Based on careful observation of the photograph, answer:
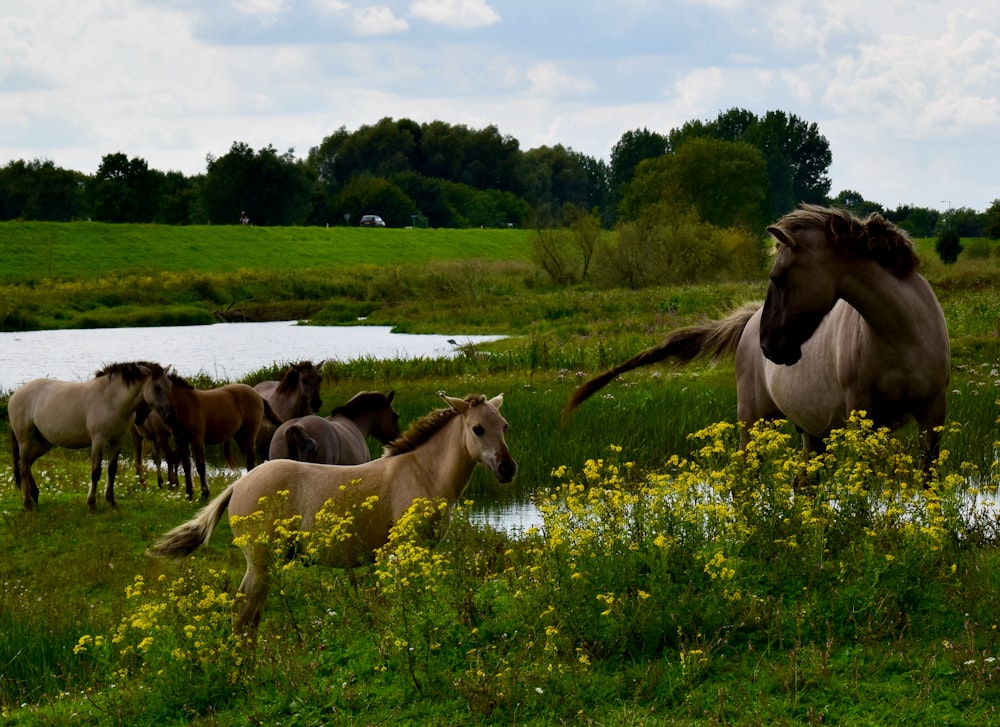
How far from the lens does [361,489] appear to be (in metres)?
8.66

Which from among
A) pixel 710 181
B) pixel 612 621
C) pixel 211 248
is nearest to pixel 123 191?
pixel 211 248

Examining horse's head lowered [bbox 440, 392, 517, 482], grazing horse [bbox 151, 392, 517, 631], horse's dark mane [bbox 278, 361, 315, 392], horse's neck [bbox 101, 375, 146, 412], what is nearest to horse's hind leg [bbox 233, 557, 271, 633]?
grazing horse [bbox 151, 392, 517, 631]

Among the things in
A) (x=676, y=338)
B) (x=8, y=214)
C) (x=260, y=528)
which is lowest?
(x=260, y=528)

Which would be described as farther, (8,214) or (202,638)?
(8,214)

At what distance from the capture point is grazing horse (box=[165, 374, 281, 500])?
14.5 meters

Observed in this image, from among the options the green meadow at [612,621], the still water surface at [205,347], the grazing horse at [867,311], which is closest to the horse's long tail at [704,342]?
the grazing horse at [867,311]

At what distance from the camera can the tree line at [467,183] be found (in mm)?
82000

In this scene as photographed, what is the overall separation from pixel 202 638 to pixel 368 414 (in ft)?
25.0

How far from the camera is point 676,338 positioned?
12.3 meters

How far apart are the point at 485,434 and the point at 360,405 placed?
5864 millimetres

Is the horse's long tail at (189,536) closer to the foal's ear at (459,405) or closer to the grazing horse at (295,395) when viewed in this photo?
the foal's ear at (459,405)

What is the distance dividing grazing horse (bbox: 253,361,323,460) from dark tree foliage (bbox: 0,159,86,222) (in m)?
91.5

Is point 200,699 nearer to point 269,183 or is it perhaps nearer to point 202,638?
point 202,638

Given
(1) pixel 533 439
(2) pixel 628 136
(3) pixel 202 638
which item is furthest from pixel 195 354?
(2) pixel 628 136
